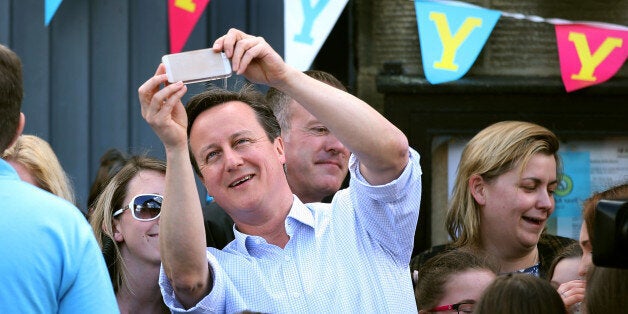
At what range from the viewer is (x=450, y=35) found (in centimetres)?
519

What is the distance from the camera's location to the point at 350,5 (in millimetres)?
5602

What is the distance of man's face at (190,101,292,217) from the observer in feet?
10.6

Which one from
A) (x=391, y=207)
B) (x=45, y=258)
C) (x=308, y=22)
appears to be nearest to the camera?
(x=45, y=258)

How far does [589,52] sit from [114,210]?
257 cm

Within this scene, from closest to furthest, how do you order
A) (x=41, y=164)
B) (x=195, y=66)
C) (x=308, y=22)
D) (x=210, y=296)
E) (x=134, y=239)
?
(x=195, y=66) → (x=210, y=296) → (x=134, y=239) → (x=41, y=164) → (x=308, y=22)

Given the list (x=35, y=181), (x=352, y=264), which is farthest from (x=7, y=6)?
(x=352, y=264)

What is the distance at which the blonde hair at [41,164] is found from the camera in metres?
3.77

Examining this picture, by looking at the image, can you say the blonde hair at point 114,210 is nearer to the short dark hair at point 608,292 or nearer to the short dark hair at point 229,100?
the short dark hair at point 229,100

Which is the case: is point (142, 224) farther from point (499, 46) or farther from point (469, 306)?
point (499, 46)

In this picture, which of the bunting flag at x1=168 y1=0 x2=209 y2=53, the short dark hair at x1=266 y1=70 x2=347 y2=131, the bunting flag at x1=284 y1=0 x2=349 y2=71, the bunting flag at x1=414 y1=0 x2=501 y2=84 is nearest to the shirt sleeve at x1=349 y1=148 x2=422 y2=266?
the short dark hair at x1=266 y1=70 x2=347 y2=131

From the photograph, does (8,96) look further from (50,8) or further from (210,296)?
(50,8)

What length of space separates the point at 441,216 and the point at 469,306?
2.34m

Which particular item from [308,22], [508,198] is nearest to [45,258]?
[508,198]

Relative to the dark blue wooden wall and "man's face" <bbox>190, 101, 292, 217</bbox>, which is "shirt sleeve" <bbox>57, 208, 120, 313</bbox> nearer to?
"man's face" <bbox>190, 101, 292, 217</bbox>
